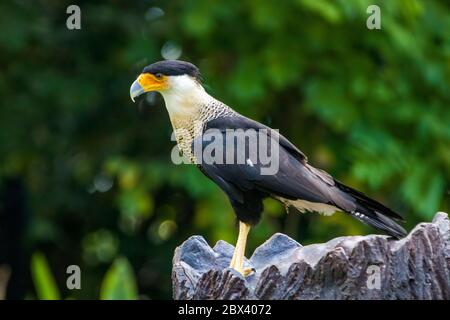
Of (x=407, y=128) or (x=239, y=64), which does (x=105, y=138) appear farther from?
(x=407, y=128)

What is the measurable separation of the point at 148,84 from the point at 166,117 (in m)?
3.92

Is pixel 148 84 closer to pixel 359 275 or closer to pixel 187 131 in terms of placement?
pixel 187 131

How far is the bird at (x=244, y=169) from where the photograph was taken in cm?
454

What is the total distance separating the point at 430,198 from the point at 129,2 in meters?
3.76

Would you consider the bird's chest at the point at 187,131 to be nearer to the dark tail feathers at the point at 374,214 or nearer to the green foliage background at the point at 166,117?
the dark tail feathers at the point at 374,214

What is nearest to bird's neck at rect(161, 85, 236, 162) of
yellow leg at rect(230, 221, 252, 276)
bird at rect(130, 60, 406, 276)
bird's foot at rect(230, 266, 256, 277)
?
bird at rect(130, 60, 406, 276)

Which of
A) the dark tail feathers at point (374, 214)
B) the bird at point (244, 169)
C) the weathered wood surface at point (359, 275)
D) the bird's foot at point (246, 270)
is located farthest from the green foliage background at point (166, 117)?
the weathered wood surface at point (359, 275)

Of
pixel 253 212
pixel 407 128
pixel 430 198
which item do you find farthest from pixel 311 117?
pixel 253 212

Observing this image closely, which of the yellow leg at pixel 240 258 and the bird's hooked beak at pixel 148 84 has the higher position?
the bird's hooked beak at pixel 148 84

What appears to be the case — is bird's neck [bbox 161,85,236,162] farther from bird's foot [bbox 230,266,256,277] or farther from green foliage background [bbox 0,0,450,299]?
green foliage background [bbox 0,0,450,299]

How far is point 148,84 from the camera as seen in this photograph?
4984 millimetres

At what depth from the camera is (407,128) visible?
25.2 ft

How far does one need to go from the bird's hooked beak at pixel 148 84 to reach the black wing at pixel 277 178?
0.33m
